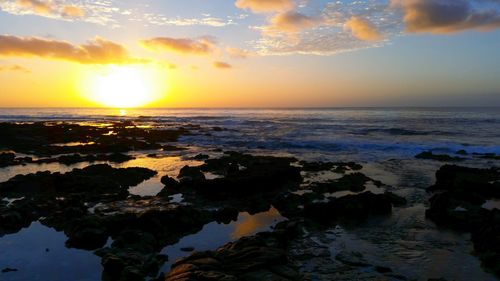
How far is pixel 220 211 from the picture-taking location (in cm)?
1363

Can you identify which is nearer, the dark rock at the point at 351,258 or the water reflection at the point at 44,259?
the water reflection at the point at 44,259

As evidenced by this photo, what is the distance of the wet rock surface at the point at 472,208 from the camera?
402 inches

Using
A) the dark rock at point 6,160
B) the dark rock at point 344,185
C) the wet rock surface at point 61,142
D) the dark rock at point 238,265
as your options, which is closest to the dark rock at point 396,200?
the dark rock at point 344,185

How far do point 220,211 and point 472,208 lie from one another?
8.88m

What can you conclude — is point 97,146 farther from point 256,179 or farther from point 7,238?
point 7,238

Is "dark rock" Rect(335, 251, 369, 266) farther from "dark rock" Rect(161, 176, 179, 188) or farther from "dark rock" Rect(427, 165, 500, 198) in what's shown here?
"dark rock" Rect(161, 176, 179, 188)

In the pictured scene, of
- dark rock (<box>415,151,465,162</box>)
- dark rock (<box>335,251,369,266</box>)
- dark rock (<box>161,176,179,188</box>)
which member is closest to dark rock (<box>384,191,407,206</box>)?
dark rock (<box>335,251,369,266</box>)

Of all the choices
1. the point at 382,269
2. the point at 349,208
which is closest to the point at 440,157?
the point at 349,208

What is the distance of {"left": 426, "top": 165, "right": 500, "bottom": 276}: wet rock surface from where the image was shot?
1022cm

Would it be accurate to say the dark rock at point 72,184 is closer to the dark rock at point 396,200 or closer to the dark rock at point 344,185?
the dark rock at point 344,185

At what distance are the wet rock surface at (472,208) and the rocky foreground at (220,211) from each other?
0.03m

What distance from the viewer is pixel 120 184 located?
1875 centimetres

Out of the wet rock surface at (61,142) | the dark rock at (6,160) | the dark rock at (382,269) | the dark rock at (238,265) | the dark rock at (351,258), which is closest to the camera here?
the dark rock at (238,265)

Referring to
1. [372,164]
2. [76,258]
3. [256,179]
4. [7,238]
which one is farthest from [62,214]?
[372,164]
